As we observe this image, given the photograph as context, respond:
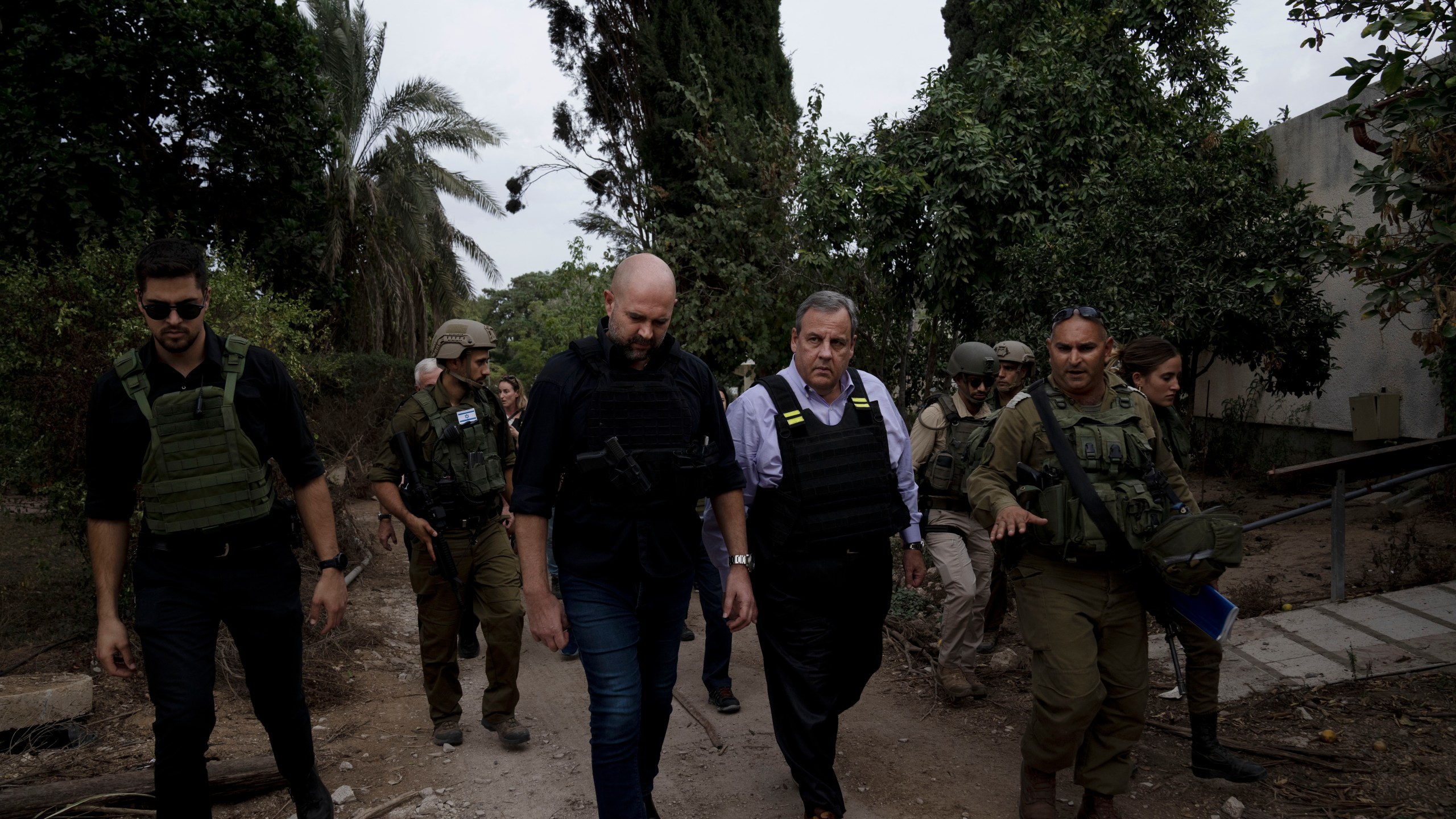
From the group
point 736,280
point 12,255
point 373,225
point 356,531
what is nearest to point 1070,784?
point 356,531

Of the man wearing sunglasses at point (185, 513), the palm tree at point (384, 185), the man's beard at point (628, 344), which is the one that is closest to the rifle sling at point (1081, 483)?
the man's beard at point (628, 344)

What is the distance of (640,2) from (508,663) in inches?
737

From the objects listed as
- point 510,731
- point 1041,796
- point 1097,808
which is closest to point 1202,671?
point 1097,808

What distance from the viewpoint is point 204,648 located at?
3143mm

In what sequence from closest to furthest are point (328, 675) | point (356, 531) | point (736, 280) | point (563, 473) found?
point (563, 473) → point (328, 675) → point (356, 531) → point (736, 280)

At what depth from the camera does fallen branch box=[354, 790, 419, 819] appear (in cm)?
388

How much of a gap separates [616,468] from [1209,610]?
93.4 inches

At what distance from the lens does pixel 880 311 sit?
14164 mm

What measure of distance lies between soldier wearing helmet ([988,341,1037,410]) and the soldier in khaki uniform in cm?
177

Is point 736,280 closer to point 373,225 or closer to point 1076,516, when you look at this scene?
point 373,225

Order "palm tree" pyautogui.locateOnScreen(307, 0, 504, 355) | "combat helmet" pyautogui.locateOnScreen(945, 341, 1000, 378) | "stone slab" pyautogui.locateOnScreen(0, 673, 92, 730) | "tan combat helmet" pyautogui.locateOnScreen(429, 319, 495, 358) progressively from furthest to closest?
"palm tree" pyautogui.locateOnScreen(307, 0, 504, 355) < "combat helmet" pyautogui.locateOnScreen(945, 341, 1000, 378) < "tan combat helmet" pyautogui.locateOnScreen(429, 319, 495, 358) < "stone slab" pyautogui.locateOnScreen(0, 673, 92, 730)

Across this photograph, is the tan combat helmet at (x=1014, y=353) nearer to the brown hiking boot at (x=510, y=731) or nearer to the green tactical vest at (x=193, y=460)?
the brown hiking boot at (x=510, y=731)

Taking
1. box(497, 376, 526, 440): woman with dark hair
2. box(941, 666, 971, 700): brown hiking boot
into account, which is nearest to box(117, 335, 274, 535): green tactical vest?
box(941, 666, 971, 700): brown hiking boot

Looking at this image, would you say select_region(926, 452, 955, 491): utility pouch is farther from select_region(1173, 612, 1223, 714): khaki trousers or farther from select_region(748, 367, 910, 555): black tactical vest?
select_region(748, 367, 910, 555): black tactical vest
